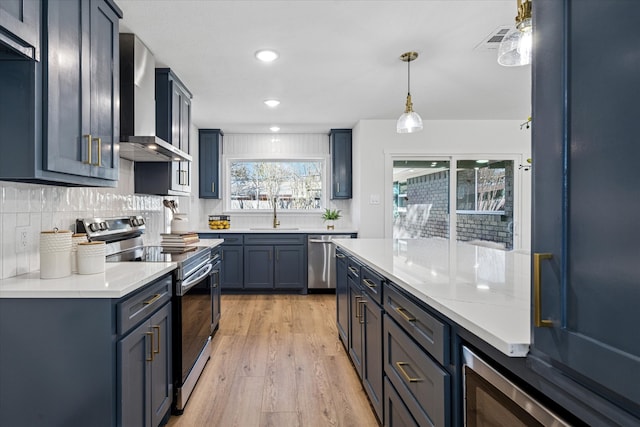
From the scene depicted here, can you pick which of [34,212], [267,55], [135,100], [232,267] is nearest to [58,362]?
[34,212]

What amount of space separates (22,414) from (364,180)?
162 inches

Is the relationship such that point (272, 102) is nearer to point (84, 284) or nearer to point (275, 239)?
point (275, 239)

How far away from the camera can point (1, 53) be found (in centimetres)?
136

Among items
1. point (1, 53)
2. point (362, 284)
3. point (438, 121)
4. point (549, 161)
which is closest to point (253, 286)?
point (362, 284)

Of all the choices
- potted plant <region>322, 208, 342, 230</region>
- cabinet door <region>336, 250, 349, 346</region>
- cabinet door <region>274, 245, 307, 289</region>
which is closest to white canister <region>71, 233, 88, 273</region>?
cabinet door <region>336, 250, 349, 346</region>

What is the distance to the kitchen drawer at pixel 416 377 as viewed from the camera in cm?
111

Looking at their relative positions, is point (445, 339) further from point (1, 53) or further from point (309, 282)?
point (309, 282)

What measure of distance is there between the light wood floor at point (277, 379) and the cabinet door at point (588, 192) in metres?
1.70

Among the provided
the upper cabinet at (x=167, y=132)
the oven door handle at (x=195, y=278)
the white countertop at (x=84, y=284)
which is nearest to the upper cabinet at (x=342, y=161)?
the upper cabinet at (x=167, y=132)

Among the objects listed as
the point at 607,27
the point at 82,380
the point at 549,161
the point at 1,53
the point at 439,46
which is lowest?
the point at 82,380

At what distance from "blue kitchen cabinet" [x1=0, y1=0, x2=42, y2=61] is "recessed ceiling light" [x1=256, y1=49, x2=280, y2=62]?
1.55 m

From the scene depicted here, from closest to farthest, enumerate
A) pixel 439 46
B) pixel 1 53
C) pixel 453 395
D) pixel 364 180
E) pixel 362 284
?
pixel 453 395 < pixel 1 53 < pixel 362 284 < pixel 439 46 < pixel 364 180

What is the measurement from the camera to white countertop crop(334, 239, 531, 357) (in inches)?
34.5

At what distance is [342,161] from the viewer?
534 centimetres
